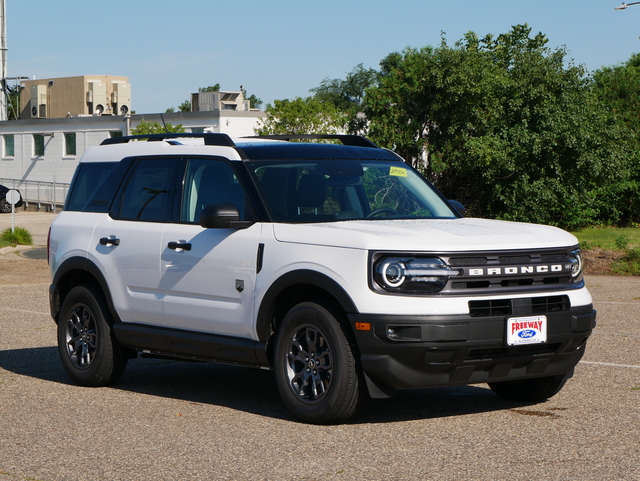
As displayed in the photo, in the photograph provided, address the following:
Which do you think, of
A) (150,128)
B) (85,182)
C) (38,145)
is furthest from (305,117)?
(85,182)

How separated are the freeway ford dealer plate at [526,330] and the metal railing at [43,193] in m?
50.4

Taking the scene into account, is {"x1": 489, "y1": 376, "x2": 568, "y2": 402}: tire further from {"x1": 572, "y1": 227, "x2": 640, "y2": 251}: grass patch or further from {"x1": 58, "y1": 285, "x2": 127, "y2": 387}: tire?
{"x1": 572, "y1": 227, "x2": 640, "y2": 251}: grass patch

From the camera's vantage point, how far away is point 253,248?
23.8 ft

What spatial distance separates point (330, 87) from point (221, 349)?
126 m

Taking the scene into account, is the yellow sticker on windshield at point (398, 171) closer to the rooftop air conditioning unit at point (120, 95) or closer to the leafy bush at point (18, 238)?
the leafy bush at point (18, 238)

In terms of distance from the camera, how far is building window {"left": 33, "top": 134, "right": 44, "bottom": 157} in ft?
197

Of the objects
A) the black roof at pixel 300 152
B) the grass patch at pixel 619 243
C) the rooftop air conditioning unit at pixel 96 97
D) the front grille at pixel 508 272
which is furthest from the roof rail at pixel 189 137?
the rooftop air conditioning unit at pixel 96 97

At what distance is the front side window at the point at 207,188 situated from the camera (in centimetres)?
770

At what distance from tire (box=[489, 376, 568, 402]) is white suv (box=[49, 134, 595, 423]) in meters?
0.02

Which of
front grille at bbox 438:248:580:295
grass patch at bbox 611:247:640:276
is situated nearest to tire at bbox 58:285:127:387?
front grille at bbox 438:248:580:295

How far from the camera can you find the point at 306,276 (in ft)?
22.4

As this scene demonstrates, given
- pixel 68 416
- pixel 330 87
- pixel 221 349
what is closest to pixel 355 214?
pixel 221 349

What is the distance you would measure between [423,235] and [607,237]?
1110 inches

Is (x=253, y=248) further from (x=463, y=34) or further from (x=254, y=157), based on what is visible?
(x=463, y=34)
